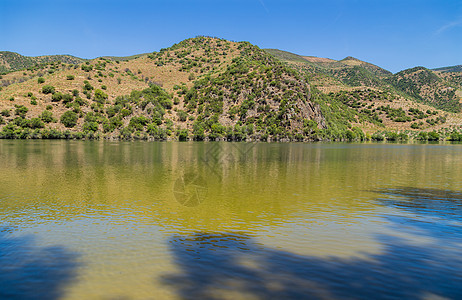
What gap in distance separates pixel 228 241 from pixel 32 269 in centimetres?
562

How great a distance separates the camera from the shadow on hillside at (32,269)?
682 cm

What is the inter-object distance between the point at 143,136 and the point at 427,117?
14196 centimetres

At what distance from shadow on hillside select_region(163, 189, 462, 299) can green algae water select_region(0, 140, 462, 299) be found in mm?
33

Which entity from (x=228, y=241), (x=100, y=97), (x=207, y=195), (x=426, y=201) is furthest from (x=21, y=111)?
(x=426, y=201)

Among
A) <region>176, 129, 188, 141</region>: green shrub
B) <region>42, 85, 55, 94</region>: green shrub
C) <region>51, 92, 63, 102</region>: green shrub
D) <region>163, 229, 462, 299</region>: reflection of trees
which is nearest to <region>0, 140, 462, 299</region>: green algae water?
<region>163, 229, 462, 299</region>: reflection of trees

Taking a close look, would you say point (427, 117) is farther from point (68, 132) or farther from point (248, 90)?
point (68, 132)

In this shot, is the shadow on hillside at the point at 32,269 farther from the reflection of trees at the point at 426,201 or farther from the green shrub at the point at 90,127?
the green shrub at the point at 90,127

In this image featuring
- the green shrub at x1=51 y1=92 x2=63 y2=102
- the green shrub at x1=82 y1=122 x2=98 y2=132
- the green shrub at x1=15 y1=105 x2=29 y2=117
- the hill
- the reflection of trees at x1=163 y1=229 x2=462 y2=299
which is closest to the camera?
the reflection of trees at x1=163 y1=229 x2=462 y2=299

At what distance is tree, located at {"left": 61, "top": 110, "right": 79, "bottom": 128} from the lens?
333 ft

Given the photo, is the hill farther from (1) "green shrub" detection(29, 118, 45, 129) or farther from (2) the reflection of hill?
(2) the reflection of hill

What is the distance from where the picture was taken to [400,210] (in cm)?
1445

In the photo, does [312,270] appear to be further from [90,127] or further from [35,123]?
[35,123]

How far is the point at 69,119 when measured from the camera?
333 ft

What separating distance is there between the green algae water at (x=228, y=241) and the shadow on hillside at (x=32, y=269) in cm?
3
